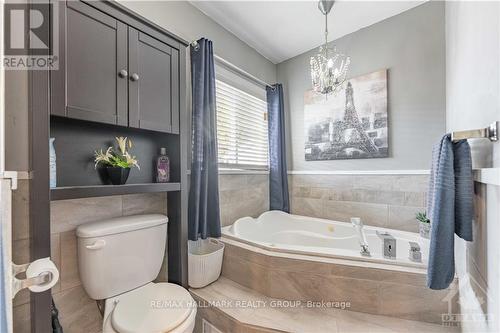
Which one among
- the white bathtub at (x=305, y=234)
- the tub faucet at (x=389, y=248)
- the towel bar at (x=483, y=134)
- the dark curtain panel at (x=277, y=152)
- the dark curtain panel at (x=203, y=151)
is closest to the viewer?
the towel bar at (x=483, y=134)

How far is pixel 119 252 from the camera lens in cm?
124

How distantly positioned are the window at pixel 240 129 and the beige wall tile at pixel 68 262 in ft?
4.31

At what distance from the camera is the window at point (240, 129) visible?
2295 millimetres

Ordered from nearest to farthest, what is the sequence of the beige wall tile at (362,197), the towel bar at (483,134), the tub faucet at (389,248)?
1. the towel bar at (483,134)
2. the tub faucet at (389,248)
3. the beige wall tile at (362,197)

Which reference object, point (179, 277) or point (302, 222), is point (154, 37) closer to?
point (179, 277)

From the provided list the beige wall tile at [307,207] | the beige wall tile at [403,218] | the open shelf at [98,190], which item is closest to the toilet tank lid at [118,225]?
the open shelf at [98,190]

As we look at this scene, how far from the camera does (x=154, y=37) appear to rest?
4.56ft

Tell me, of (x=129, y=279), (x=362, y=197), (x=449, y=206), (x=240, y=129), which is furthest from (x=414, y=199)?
(x=129, y=279)

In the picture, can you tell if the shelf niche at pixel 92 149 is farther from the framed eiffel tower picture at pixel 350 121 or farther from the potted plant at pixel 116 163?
the framed eiffel tower picture at pixel 350 121

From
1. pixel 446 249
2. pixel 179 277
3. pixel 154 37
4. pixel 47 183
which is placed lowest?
pixel 179 277

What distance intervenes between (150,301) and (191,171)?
0.91 meters

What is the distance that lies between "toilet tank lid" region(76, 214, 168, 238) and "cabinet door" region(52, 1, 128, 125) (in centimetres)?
58

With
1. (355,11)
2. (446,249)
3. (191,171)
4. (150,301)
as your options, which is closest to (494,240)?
(446,249)

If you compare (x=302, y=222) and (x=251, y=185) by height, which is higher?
(x=251, y=185)
